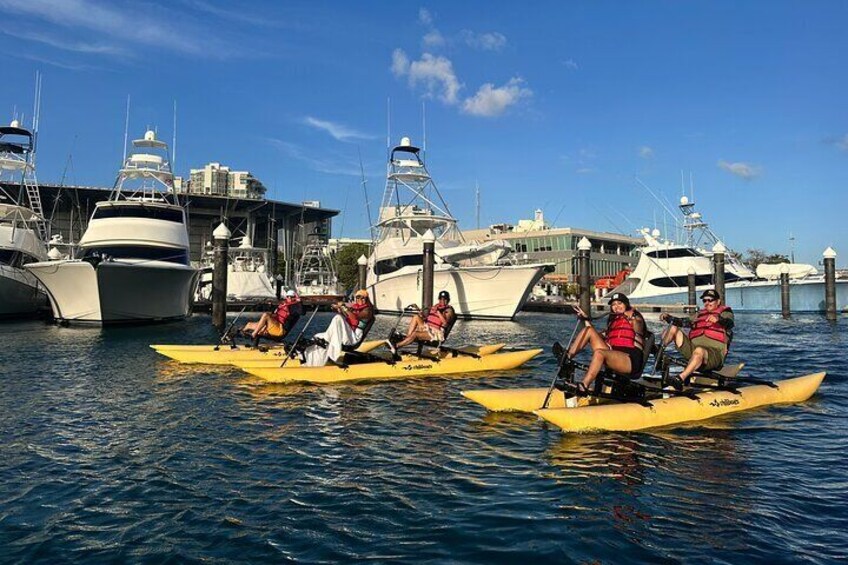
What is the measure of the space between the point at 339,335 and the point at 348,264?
76351mm

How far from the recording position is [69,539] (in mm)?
5391

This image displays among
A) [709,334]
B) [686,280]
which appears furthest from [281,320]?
[686,280]

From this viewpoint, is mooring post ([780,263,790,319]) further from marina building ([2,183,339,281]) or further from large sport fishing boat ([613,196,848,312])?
marina building ([2,183,339,281])

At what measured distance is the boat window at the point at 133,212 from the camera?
2998cm

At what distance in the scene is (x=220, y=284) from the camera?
27.7 meters

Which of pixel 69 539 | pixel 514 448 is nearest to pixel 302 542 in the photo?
pixel 69 539

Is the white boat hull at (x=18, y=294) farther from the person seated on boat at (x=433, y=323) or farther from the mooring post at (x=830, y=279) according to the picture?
the mooring post at (x=830, y=279)

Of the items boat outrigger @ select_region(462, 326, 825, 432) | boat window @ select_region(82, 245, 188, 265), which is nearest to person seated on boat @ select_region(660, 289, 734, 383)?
boat outrigger @ select_region(462, 326, 825, 432)

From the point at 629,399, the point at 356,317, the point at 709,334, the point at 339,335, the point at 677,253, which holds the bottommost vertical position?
the point at 629,399

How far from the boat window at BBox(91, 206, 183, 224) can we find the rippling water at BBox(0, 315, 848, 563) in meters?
19.4

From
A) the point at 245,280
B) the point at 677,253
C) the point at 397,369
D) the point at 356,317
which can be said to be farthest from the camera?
the point at 245,280

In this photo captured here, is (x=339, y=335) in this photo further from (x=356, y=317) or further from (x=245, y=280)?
(x=245, y=280)

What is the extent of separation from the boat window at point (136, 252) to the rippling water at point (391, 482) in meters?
17.3

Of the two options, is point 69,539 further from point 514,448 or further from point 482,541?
point 514,448
